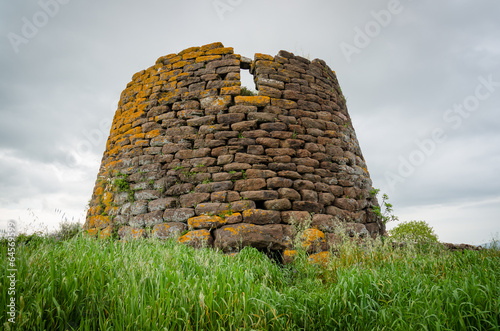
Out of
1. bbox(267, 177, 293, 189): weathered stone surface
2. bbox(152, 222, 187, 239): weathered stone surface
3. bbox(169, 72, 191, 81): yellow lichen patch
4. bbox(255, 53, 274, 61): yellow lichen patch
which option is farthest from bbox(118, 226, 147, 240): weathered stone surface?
bbox(255, 53, 274, 61): yellow lichen patch

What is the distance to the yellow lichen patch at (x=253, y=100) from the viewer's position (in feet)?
16.8

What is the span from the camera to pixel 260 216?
4379 millimetres

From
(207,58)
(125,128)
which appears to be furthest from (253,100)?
(125,128)

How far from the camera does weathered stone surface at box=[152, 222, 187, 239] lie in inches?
175

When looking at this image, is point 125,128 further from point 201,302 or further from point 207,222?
point 201,302

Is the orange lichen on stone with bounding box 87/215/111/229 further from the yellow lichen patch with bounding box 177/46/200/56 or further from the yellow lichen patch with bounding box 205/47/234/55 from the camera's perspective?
the yellow lichen patch with bounding box 205/47/234/55

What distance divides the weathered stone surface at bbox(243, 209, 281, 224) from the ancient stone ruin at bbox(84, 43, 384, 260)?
0.02 meters

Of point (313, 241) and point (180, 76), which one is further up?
point (180, 76)

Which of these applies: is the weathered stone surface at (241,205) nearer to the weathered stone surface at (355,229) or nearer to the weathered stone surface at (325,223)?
the weathered stone surface at (325,223)

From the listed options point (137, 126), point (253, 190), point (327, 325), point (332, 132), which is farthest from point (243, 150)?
point (327, 325)

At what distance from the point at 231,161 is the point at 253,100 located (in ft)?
4.15

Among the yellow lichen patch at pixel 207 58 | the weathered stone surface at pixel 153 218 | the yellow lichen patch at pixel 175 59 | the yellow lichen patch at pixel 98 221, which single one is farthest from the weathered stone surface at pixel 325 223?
the yellow lichen patch at pixel 175 59

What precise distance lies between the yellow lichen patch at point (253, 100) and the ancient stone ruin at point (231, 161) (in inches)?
0.8

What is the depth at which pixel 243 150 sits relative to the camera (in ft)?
16.0
